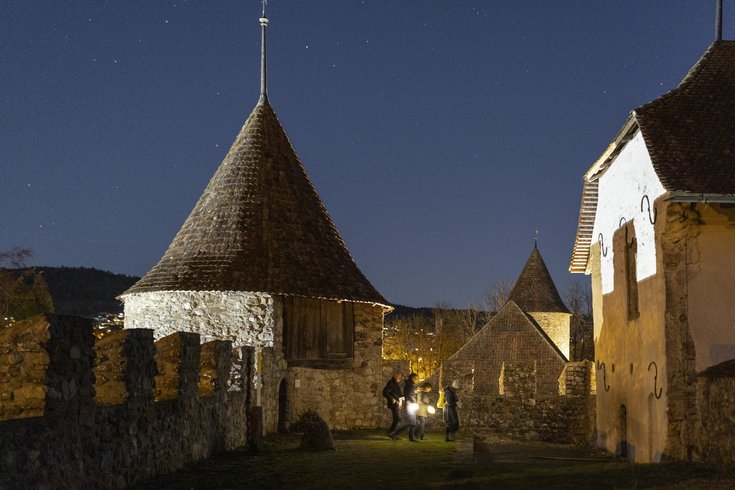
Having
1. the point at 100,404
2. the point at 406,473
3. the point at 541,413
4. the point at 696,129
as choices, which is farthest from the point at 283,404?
the point at 100,404

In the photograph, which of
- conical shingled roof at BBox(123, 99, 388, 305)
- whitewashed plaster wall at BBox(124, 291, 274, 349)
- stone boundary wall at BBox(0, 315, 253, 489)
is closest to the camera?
stone boundary wall at BBox(0, 315, 253, 489)

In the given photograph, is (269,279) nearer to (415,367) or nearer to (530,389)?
(530,389)

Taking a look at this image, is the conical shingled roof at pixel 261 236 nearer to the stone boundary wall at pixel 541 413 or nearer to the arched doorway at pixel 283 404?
the arched doorway at pixel 283 404

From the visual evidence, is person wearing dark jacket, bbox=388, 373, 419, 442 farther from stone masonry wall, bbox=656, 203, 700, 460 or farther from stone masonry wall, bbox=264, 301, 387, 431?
stone masonry wall, bbox=656, 203, 700, 460

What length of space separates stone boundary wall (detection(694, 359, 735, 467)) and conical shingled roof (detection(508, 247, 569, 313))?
35.2 meters

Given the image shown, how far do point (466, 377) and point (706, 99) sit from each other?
25.9 metres

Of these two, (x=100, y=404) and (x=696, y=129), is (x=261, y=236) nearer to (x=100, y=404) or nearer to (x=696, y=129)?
(x=696, y=129)

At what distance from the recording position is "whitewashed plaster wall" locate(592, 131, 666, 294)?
49.4 feet

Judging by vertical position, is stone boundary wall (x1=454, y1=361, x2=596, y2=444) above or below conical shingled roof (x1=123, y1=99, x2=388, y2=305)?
below

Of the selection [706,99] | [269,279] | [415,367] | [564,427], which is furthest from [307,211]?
[415,367]

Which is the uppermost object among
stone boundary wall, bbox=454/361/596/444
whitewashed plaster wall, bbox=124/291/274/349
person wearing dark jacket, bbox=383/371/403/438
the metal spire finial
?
the metal spire finial

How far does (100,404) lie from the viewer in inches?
351

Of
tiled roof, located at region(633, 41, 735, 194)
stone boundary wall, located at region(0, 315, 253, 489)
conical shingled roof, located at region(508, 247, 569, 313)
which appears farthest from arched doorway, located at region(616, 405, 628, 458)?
conical shingled roof, located at region(508, 247, 569, 313)

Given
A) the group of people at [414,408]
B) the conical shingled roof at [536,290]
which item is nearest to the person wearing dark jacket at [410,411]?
the group of people at [414,408]
